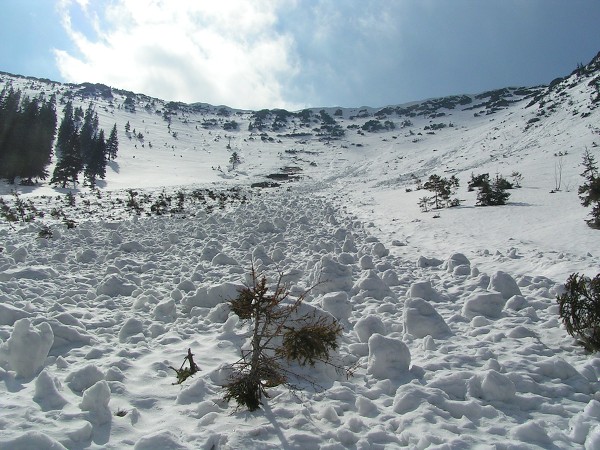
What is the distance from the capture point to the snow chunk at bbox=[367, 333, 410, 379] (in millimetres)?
4137

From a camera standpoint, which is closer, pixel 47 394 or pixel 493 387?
pixel 47 394

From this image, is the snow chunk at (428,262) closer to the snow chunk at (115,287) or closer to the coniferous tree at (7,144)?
the snow chunk at (115,287)

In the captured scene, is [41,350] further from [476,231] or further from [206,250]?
[476,231]

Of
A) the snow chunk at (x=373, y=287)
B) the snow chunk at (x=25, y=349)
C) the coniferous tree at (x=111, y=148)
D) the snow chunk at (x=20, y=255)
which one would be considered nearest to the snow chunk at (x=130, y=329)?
the snow chunk at (x=25, y=349)

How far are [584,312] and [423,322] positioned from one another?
1905 millimetres

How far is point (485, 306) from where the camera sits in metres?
5.83

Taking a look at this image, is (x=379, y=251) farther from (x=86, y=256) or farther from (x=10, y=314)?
(x=10, y=314)

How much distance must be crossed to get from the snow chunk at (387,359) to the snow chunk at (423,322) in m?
1.04

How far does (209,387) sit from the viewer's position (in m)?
3.80

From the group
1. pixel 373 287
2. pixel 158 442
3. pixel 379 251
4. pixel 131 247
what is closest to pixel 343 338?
pixel 373 287

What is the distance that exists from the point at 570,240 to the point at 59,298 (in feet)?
38.8

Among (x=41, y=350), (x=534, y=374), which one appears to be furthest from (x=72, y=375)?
(x=534, y=374)

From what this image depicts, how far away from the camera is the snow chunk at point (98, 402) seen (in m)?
3.15

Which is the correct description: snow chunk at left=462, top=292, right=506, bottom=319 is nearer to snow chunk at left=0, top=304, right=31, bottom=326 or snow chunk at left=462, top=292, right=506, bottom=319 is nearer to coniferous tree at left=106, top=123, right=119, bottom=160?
snow chunk at left=0, top=304, right=31, bottom=326
